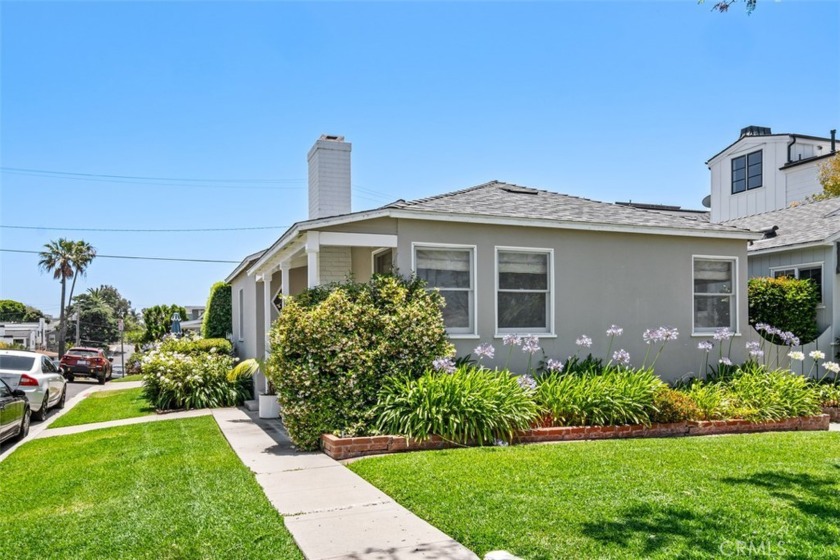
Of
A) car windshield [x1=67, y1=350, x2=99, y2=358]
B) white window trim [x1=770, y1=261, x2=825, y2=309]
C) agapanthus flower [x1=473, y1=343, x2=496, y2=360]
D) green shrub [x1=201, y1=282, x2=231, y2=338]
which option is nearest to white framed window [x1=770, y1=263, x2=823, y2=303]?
white window trim [x1=770, y1=261, x2=825, y2=309]

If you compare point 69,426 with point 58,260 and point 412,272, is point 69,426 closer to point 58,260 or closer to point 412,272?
point 412,272

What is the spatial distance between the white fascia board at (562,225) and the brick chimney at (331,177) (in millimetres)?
2821

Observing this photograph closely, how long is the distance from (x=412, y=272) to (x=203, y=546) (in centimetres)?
604

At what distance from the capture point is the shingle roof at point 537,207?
11.0 metres

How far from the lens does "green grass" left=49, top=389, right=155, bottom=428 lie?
13.5 m

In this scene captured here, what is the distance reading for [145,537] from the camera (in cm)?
514

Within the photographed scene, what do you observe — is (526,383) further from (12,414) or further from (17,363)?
(17,363)

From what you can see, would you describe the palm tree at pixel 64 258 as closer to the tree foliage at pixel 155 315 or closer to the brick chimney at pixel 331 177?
the tree foliage at pixel 155 315

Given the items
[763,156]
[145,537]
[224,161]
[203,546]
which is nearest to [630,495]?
[203,546]

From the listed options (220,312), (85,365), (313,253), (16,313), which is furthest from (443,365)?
(16,313)

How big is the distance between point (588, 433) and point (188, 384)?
29.4 feet

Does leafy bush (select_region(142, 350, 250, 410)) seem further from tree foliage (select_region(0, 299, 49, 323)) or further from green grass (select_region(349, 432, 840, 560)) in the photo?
tree foliage (select_region(0, 299, 49, 323))

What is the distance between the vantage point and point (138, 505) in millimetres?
6109

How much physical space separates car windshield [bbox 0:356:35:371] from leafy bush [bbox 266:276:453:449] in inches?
330
